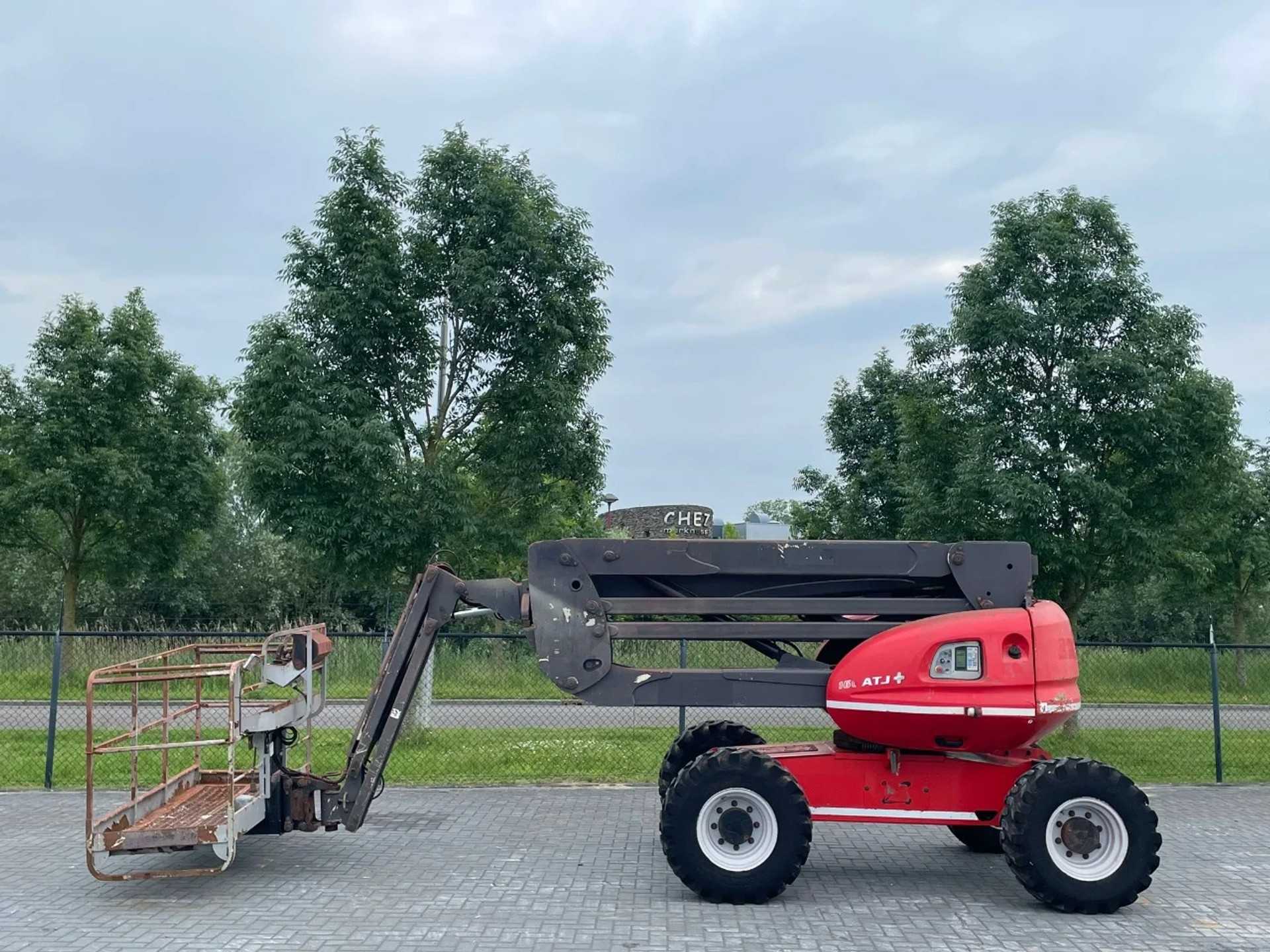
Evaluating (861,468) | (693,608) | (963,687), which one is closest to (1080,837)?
(963,687)

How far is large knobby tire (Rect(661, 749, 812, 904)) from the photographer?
809cm

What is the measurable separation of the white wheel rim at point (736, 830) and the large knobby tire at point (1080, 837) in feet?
5.01

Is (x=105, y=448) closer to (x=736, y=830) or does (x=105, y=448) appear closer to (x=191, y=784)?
(x=191, y=784)

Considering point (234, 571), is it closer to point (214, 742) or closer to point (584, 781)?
point (584, 781)

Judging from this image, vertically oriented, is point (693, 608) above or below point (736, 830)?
above

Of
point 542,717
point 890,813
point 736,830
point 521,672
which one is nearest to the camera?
point 736,830

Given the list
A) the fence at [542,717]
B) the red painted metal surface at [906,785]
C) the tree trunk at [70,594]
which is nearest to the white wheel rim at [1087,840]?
the red painted metal surface at [906,785]

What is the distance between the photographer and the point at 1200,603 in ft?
101

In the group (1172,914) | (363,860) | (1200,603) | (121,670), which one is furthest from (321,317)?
(1200,603)

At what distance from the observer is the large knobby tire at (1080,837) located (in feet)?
26.1

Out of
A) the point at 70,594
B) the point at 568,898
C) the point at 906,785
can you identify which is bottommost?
the point at 568,898

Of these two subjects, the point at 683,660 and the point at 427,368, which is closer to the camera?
the point at 683,660

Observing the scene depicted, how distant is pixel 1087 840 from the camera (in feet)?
26.4

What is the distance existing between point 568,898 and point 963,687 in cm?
295
